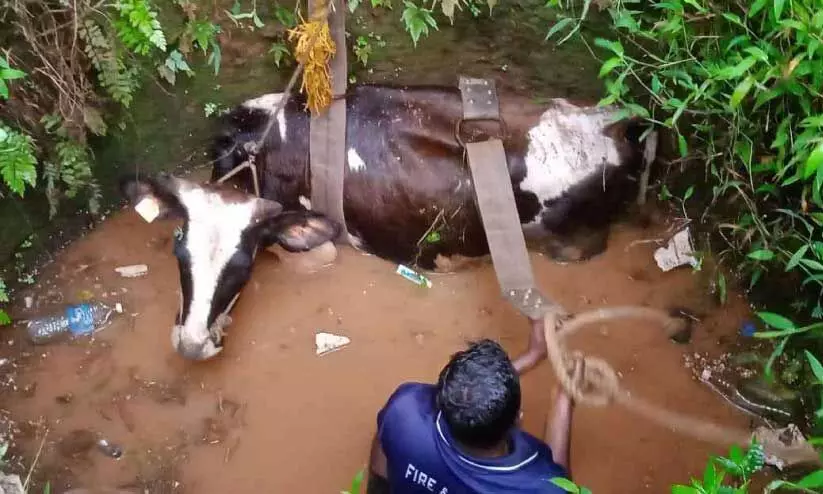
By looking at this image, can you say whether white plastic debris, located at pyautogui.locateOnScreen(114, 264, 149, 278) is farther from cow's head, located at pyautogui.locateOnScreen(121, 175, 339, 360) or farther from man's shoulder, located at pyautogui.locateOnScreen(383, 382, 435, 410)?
man's shoulder, located at pyautogui.locateOnScreen(383, 382, 435, 410)

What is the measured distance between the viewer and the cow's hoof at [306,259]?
11.7ft

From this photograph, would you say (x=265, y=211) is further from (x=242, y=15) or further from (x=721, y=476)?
(x=721, y=476)

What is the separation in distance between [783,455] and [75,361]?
10.6ft

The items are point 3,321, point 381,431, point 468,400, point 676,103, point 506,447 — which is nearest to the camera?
point 468,400

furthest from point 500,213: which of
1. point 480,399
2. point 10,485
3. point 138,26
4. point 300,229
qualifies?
point 10,485

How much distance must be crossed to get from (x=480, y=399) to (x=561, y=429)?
0.83m

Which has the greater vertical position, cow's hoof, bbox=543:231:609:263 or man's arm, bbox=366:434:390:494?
cow's hoof, bbox=543:231:609:263

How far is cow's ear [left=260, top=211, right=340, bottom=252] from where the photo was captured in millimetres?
3287

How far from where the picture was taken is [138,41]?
115 inches

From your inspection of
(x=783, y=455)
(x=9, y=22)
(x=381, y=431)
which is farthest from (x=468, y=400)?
(x=9, y=22)

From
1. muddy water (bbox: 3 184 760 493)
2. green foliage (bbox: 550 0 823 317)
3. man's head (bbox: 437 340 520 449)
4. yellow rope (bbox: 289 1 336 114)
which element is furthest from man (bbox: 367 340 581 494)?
yellow rope (bbox: 289 1 336 114)

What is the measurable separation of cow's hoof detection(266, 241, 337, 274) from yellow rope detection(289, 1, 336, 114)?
77 cm

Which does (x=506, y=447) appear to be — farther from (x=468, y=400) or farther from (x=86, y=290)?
(x=86, y=290)

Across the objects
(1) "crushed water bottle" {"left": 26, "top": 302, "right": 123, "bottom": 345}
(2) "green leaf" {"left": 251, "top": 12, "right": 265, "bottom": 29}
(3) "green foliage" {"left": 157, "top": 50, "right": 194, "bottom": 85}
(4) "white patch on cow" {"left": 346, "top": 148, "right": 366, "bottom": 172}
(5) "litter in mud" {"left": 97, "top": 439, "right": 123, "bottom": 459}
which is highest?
(2) "green leaf" {"left": 251, "top": 12, "right": 265, "bottom": 29}
